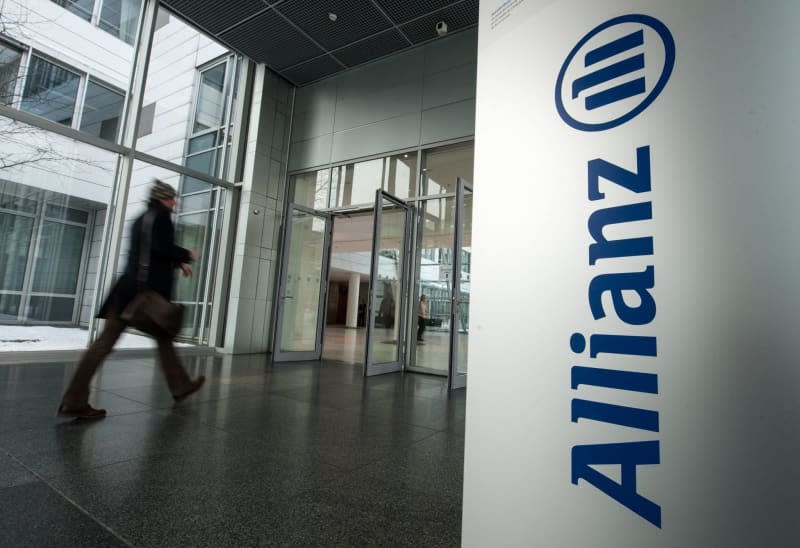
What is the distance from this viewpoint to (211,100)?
7086mm

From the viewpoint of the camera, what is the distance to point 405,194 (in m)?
6.13

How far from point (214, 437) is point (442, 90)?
5.25m

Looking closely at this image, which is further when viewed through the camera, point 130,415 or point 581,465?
point 130,415

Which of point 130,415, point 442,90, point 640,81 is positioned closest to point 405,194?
point 442,90

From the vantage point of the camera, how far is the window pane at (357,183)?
253 inches

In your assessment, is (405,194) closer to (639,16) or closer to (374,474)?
(374,474)

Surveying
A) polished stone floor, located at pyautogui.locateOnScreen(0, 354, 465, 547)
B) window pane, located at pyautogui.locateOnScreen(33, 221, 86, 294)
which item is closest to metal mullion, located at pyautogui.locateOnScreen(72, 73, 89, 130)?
window pane, located at pyautogui.locateOnScreen(33, 221, 86, 294)

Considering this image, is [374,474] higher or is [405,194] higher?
[405,194]

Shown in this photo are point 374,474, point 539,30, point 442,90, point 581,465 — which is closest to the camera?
point 581,465

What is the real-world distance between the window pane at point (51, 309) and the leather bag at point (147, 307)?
3243mm

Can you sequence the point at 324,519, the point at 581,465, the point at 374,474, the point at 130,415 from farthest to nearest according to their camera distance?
the point at 130,415
the point at 374,474
the point at 324,519
the point at 581,465

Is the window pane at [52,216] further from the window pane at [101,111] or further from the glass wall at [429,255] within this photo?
the glass wall at [429,255]

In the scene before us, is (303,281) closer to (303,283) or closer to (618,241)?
(303,283)

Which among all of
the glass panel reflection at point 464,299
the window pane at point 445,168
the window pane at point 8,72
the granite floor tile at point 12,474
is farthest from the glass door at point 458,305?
the window pane at point 8,72
